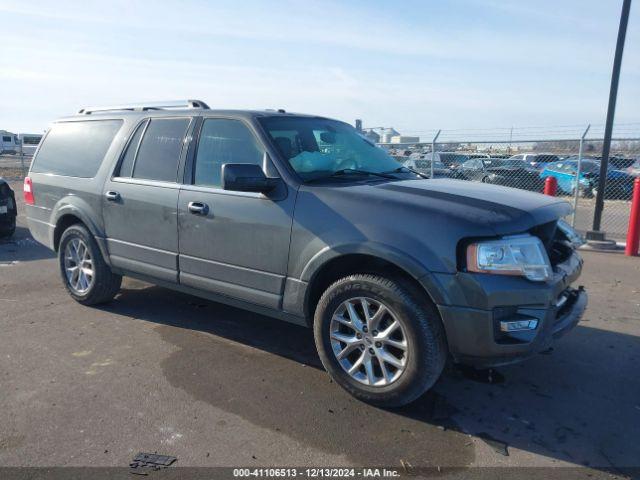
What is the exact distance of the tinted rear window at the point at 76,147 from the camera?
525 cm

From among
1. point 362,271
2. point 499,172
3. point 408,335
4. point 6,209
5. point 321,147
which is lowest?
point 6,209

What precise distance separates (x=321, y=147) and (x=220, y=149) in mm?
814

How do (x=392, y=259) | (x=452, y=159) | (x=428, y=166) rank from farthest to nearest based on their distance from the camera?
(x=452, y=159), (x=428, y=166), (x=392, y=259)

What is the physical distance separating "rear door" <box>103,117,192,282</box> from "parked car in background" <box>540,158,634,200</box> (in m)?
12.7

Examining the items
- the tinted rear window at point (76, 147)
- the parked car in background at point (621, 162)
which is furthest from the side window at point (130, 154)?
the parked car in background at point (621, 162)

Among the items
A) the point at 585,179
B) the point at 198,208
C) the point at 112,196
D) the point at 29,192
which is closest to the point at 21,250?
the point at 29,192

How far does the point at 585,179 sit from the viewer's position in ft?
48.1

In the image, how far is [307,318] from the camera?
3852mm

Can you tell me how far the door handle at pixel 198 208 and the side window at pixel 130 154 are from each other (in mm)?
980

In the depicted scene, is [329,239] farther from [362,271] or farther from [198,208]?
[198,208]

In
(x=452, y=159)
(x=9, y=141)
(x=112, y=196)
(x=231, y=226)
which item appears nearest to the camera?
(x=231, y=226)

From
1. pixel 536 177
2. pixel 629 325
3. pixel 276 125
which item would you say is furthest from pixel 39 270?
pixel 536 177

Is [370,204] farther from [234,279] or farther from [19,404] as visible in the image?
[19,404]

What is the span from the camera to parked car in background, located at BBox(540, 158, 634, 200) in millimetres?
15023
